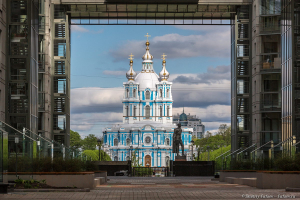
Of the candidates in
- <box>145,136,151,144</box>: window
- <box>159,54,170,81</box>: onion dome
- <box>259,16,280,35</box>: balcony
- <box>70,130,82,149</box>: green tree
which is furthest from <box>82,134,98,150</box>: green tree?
<box>259,16,280,35</box>: balcony

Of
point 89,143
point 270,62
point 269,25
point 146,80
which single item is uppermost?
point 146,80

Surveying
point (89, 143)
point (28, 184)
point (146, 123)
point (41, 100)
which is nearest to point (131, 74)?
point (146, 123)

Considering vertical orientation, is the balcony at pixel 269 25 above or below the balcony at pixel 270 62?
above

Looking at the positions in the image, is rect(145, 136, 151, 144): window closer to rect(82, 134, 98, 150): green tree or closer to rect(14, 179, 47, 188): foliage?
rect(82, 134, 98, 150): green tree

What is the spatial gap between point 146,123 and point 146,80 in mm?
13649

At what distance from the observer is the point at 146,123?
A: 18325cm

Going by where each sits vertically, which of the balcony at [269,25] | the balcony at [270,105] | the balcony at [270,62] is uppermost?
the balcony at [269,25]

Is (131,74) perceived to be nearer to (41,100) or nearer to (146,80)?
(146,80)

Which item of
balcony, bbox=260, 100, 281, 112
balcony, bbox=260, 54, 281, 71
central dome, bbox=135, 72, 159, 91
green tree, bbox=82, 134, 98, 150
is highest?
central dome, bbox=135, 72, 159, 91

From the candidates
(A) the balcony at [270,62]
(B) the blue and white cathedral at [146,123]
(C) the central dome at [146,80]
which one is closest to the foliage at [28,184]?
(A) the balcony at [270,62]

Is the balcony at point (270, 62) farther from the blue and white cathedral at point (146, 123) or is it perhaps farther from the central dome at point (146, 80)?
the central dome at point (146, 80)

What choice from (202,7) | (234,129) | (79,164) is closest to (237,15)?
(202,7)

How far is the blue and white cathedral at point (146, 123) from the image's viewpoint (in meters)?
180

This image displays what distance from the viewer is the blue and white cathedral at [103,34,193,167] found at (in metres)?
180
